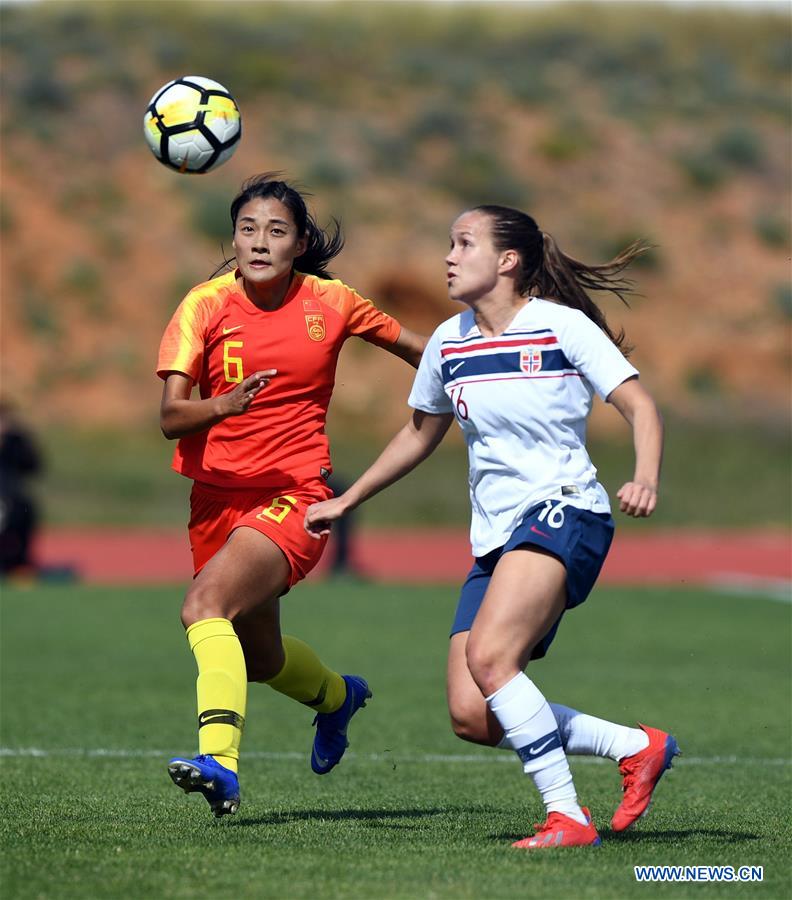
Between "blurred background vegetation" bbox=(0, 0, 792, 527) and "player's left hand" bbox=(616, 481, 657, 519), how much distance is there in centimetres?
2573

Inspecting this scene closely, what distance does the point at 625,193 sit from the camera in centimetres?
5262

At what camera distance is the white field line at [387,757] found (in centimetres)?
830

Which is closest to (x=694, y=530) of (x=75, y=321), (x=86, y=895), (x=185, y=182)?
(x=75, y=321)

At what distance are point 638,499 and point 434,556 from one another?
21628 mm

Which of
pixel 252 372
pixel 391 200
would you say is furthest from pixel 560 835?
pixel 391 200

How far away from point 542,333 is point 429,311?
115 ft

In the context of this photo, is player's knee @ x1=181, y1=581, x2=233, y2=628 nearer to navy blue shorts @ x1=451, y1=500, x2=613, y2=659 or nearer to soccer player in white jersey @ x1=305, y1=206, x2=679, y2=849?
soccer player in white jersey @ x1=305, y1=206, x2=679, y2=849

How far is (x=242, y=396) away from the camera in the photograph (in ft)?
18.6

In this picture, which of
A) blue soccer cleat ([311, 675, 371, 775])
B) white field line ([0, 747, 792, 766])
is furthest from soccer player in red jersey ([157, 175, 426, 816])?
white field line ([0, 747, 792, 766])

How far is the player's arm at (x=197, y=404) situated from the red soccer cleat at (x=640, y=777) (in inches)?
71.6

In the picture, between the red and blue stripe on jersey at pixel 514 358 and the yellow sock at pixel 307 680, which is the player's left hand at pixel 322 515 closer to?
the red and blue stripe on jersey at pixel 514 358

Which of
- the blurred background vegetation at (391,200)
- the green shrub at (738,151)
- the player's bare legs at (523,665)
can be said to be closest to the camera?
the player's bare legs at (523,665)

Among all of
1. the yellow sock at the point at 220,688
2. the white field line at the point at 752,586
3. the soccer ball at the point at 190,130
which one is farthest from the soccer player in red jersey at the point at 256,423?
the white field line at the point at 752,586

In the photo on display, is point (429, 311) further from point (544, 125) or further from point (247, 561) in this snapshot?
point (247, 561)
